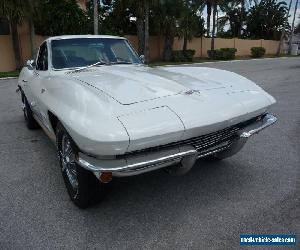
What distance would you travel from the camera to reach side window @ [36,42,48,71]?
464cm

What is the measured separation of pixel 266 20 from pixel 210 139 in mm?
49327

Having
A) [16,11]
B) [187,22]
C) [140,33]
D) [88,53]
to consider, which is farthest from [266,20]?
[88,53]

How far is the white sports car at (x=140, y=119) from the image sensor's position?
8.45ft

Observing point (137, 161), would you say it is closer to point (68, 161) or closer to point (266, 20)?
point (68, 161)

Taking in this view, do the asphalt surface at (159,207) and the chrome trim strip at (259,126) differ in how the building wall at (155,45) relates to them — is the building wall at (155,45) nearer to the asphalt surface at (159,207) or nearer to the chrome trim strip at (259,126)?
the asphalt surface at (159,207)

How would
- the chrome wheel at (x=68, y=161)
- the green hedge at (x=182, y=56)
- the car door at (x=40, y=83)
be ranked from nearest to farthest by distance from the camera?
1. the chrome wheel at (x=68, y=161)
2. the car door at (x=40, y=83)
3. the green hedge at (x=182, y=56)

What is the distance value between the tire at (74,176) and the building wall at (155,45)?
1817 cm

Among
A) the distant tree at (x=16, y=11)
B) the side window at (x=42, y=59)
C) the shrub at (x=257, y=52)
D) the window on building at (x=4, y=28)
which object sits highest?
the distant tree at (x=16, y=11)

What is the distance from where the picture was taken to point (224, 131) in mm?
3188

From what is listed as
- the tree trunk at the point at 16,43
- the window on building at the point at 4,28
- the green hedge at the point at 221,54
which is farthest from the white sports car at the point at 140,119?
the green hedge at the point at 221,54

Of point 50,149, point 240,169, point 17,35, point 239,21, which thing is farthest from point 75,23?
point 239,21

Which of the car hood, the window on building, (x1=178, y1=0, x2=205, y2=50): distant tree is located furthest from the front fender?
(x1=178, y1=0, x2=205, y2=50): distant tree

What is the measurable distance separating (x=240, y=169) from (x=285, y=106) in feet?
14.2

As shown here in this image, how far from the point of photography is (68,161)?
3336 mm
